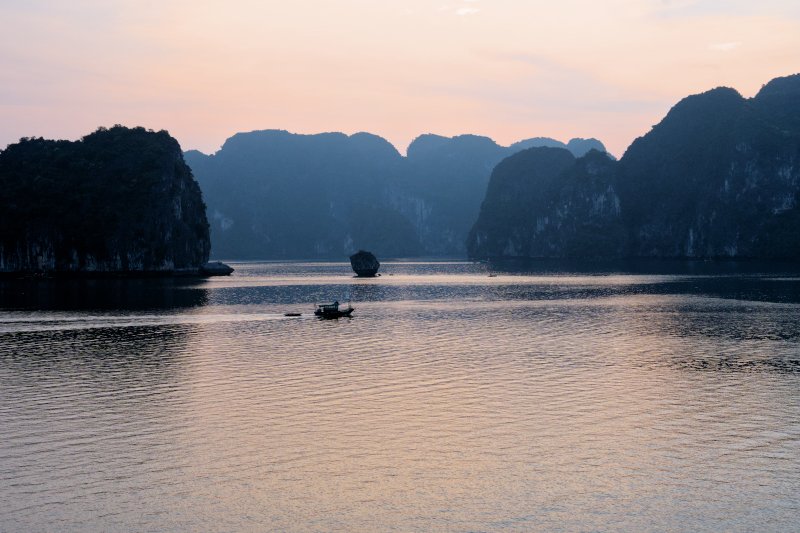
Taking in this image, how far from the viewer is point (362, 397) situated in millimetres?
41875

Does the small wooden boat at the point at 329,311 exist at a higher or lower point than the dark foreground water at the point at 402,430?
higher

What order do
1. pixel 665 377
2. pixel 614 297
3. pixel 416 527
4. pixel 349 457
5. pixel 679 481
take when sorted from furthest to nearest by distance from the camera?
pixel 614 297 → pixel 665 377 → pixel 349 457 → pixel 679 481 → pixel 416 527

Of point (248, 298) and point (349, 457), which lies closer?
point (349, 457)

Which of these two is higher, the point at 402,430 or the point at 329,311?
the point at 329,311

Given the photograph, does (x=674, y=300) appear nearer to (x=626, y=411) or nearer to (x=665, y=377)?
(x=665, y=377)

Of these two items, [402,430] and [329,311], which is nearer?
[402,430]

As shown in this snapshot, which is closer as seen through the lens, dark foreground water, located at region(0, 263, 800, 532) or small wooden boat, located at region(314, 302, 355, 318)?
dark foreground water, located at region(0, 263, 800, 532)

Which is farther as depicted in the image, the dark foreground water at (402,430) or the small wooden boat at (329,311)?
the small wooden boat at (329,311)

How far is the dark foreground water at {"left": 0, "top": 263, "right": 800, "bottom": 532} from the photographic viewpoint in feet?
80.1

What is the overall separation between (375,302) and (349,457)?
8736 centimetres

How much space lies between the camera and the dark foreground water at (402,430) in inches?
961

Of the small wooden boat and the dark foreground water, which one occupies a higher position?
the small wooden boat

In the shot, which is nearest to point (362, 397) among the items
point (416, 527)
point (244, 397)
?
point (244, 397)

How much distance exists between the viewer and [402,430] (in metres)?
34.5
